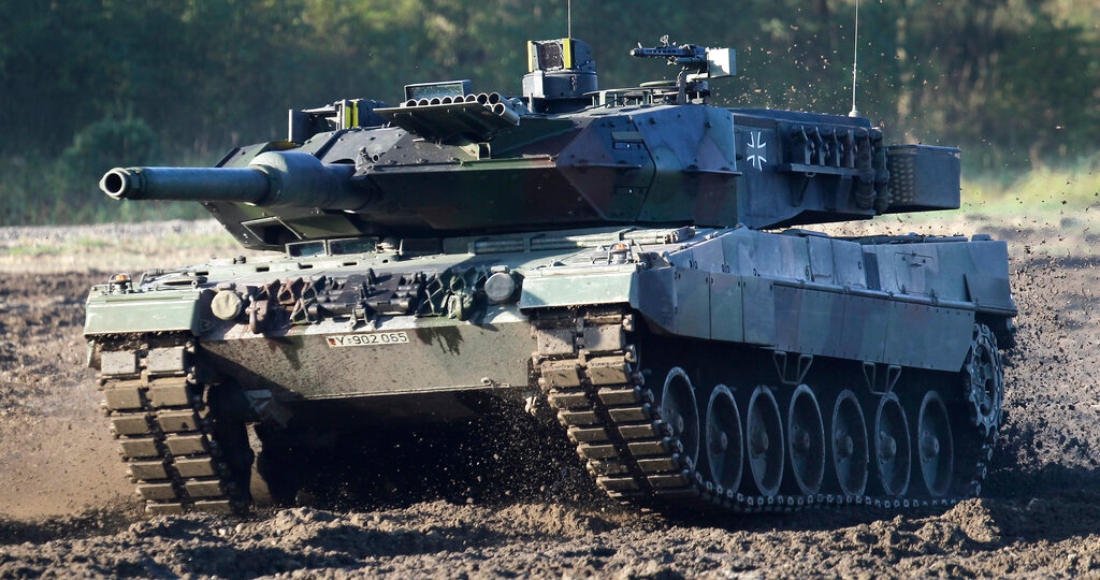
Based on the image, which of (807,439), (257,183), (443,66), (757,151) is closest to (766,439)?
(807,439)

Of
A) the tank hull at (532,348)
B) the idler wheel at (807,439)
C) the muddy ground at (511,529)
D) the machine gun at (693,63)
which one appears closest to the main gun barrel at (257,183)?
the tank hull at (532,348)

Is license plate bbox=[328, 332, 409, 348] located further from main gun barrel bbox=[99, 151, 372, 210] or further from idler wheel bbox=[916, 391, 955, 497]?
idler wheel bbox=[916, 391, 955, 497]

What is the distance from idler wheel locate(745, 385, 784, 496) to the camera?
14336 millimetres

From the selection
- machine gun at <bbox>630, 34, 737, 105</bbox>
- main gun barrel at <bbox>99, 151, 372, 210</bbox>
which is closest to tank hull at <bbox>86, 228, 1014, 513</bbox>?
main gun barrel at <bbox>99, 151, 372, 210</bbox>

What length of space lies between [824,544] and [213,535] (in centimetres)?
369

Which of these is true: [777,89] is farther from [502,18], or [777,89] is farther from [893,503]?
[893,503]

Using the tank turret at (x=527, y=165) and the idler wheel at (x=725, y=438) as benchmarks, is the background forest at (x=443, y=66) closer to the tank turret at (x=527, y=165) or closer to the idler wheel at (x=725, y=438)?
the tank turret at (x=527, y=165)

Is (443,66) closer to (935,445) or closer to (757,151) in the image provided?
(935,445)

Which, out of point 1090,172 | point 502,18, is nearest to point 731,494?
point 1090,172

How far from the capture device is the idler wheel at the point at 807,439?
15016 mm

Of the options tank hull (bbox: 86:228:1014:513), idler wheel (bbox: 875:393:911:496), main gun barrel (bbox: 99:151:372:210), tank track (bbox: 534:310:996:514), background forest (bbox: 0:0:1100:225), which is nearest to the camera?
→ main gun barrel (bbox: 99:151:372:210)

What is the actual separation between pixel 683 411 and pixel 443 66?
26.8m

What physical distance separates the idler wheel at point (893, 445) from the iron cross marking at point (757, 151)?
2346mm

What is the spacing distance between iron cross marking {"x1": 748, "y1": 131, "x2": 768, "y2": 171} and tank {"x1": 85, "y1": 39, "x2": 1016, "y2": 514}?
0.03m
